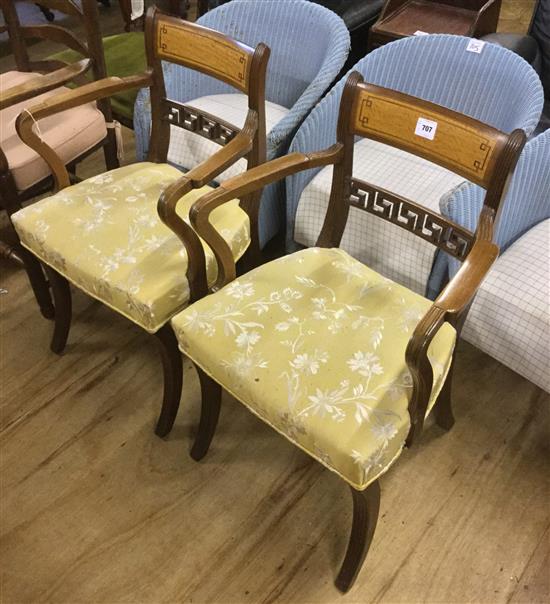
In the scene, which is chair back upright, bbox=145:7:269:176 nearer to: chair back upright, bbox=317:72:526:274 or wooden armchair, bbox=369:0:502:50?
chair back upright, bbox=317:72:526:274

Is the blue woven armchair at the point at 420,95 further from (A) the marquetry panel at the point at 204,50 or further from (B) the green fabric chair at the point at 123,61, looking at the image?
(B) the green fabric chair at the point at 123,61

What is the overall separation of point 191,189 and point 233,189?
8 cm

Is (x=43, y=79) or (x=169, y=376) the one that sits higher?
(x=43, y=79)

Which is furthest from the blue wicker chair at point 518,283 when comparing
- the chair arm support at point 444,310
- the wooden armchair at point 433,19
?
the wooden armchair at point 433,19

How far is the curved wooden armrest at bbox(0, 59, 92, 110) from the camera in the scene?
1.44m

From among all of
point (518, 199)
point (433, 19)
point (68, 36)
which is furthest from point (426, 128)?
point (433, 19)

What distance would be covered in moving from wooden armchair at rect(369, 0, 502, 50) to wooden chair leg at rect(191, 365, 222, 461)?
4.62ft

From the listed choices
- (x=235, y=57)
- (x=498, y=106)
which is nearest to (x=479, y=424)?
(x=498, y=106)

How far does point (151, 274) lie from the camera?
1.21m

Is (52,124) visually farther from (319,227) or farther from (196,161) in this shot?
(319,227)

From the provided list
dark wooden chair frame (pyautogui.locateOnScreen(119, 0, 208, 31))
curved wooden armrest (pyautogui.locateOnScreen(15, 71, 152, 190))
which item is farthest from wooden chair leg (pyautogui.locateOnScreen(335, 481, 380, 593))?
dark wooden chair frame (pyautogui.locateOnScreen(119, 0, 208, 31))

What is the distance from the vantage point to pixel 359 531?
3.60 feet

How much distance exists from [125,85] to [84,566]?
42.4 inches

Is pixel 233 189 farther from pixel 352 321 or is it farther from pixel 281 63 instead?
pixel 281 63
